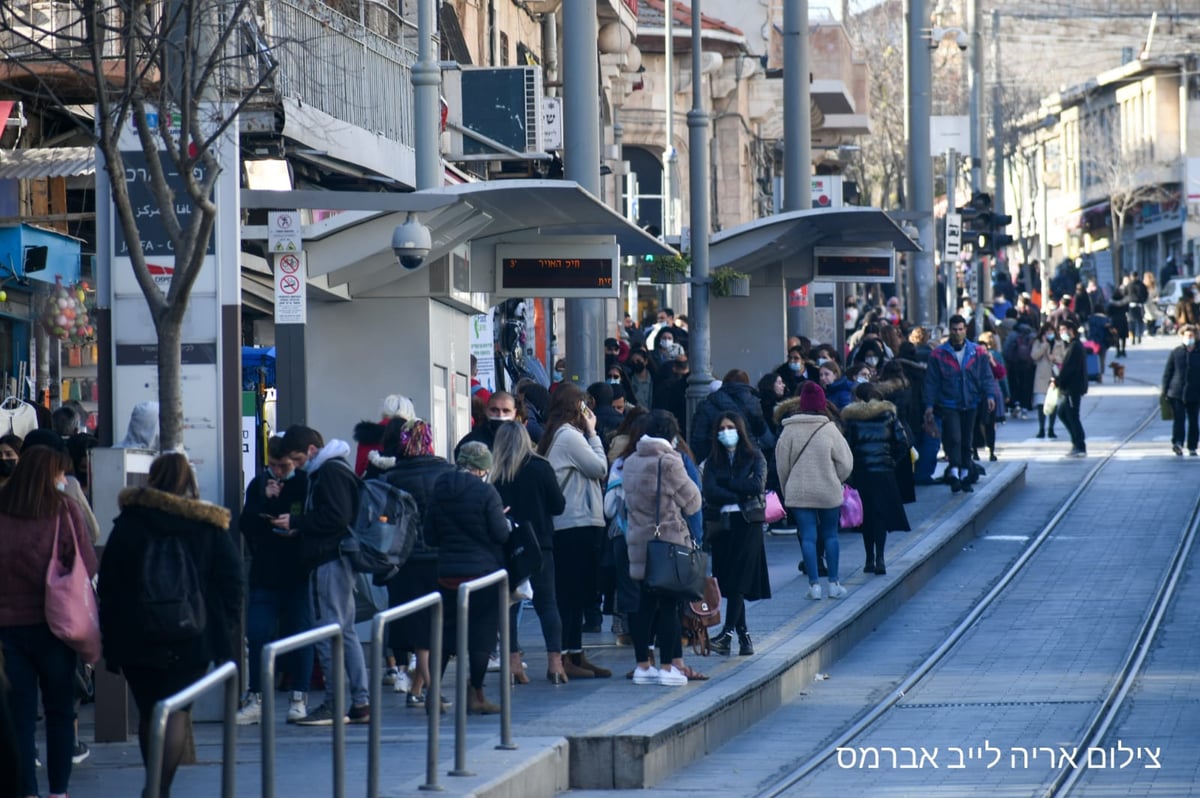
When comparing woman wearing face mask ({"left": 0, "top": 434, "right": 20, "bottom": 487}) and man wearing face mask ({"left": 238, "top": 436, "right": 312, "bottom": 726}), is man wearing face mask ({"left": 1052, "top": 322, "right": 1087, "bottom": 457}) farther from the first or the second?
woman wearing face mask ({"left": 0, "top": 434, "right": 20, "bottom": 487})

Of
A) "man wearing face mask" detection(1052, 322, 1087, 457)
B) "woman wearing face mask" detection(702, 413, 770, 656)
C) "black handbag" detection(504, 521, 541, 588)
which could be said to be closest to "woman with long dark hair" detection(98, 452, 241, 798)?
"black handbag" detection(504, 521, 541, 588)

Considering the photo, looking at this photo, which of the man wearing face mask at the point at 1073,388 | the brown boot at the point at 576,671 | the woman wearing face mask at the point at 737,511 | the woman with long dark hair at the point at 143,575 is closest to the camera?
the woman with long dark hair at the point at 143,575

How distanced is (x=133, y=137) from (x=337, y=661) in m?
4.47

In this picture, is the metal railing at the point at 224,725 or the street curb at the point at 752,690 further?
the street curb at the point at 752,690

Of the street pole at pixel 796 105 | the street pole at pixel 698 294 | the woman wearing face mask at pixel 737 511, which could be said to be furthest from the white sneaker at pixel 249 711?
the street pole at pixel 796 105

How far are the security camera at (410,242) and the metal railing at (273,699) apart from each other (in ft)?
20.3

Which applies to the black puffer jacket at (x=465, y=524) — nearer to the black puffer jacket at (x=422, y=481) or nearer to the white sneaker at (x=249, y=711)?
the black puffer jacket at (x=422, y=481)

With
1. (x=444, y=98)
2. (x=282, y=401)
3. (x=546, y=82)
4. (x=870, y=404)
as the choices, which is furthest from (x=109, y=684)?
(x=546, y=82)

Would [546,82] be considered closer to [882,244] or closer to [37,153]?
[882,244]

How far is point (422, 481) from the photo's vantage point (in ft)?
41.7

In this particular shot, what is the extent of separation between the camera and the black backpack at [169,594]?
9672 millimetres

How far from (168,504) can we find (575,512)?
4.80 m

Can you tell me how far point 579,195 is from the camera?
51.2 feet

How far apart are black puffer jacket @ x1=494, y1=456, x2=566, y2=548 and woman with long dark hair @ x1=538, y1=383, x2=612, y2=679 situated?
2.42ft
